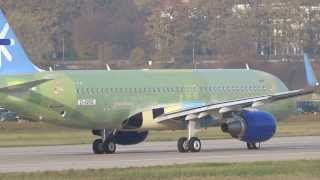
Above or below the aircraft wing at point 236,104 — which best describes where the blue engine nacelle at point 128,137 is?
below

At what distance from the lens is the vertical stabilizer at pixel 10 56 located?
51.5m

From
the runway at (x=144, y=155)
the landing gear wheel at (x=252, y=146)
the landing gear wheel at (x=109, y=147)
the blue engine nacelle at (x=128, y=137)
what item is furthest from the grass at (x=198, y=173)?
the blue engine nacelle at (x=128, y=137)

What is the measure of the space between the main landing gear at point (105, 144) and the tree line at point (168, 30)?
62.9 metres

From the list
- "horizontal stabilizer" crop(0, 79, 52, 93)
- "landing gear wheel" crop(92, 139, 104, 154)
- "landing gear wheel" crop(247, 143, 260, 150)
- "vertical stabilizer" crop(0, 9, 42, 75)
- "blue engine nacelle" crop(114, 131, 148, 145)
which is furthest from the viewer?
"blue engine nacelle" crop(114, 131, 148, 145)

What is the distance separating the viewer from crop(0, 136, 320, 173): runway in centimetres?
4428

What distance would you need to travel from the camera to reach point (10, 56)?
5172 cm

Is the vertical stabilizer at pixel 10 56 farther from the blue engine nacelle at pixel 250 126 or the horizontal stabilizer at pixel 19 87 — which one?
the blue engine nacelle at pixel 250 126

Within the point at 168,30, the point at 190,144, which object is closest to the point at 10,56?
the point at 190,144

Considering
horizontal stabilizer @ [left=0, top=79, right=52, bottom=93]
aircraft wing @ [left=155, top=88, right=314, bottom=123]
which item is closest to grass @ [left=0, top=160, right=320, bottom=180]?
aircraft wing @ [left=155, top=88, right=314, bottom=123]

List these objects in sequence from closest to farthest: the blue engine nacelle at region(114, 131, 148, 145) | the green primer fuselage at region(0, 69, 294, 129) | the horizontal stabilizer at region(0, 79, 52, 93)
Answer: the horizontal stabilizer at region(0, 79, 52, 93) → the green primer fuselage at region(0, 69, 294, 129) → the blue engine nacelle at region(114, 131, 148, 145)

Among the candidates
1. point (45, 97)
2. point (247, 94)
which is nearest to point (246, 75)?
point (247, 94)

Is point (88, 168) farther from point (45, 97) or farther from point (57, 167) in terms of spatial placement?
point (45, 97)

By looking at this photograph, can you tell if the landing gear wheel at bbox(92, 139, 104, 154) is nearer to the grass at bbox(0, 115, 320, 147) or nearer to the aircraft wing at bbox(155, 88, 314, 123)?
the aircraft wing at bbox(155, 88, 314, 123)

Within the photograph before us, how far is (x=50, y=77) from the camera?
51.2m
